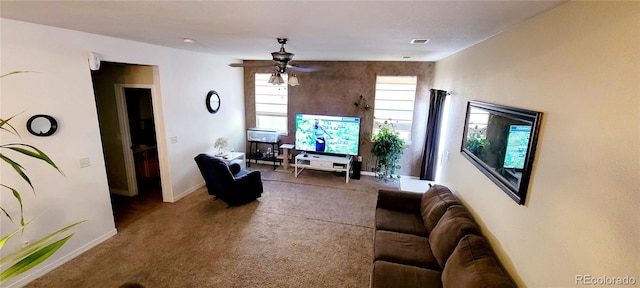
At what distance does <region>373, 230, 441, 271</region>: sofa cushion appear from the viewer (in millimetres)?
2367

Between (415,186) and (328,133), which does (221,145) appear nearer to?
(328,133)

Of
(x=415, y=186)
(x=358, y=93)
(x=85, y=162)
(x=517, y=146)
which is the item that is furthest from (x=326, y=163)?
(x=517, y=146)

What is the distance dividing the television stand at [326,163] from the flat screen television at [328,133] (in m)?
0.14

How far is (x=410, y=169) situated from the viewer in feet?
18.7

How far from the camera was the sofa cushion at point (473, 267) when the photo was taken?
1685mm

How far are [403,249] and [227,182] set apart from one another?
107 inches

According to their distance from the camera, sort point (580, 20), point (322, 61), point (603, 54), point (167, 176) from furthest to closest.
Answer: point (322, 61) < point (167, 176) < point (580, 20) < point (603, 54)

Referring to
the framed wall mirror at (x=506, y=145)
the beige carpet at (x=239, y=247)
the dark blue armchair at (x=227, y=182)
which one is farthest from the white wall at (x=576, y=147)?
the dark blue armchair at (x=227, y=182)

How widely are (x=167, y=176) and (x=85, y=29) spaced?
2.33 metres

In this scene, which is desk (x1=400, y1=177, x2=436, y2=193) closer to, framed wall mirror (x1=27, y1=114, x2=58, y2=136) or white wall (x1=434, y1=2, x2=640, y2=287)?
white wall (x1=434, y1=2, x2=640, y2=287)

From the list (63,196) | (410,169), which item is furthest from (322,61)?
(63,196)

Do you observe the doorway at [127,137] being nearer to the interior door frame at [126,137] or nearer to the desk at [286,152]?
the interior door frame at [126,137]

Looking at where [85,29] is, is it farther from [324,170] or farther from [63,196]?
[324,170]

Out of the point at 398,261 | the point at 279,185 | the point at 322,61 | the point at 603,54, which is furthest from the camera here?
the point at 322,61
